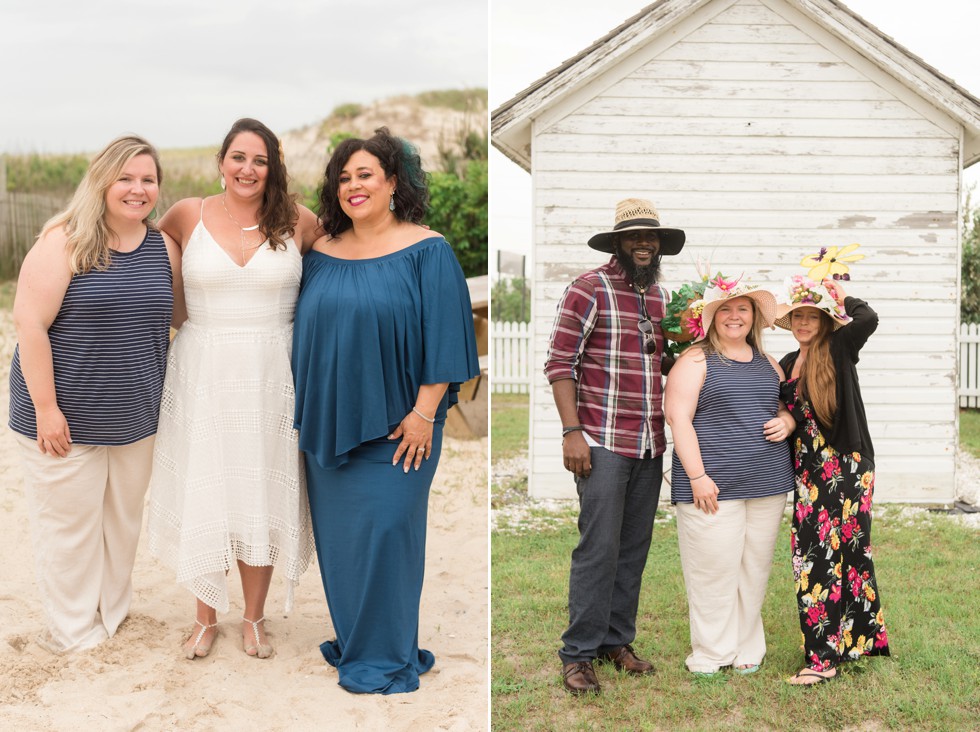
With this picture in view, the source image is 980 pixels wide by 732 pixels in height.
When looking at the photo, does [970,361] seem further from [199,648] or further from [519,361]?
[199,648]

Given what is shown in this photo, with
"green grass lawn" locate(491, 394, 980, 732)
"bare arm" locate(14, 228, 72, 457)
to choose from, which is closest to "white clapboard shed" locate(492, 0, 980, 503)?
"green grass lawn" locate(491, 394, 980, 732)

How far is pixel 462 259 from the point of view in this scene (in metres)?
12.0

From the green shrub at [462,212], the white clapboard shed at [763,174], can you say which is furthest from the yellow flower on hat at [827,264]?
the green shrub at [462,212]

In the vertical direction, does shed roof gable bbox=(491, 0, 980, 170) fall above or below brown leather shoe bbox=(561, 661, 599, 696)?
above

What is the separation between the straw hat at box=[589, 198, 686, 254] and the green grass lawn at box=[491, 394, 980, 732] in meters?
1.92

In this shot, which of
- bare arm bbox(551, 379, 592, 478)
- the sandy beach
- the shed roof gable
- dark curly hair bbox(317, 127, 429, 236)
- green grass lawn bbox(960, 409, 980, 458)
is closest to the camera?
the sandy beach

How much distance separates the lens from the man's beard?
4219 millimetres

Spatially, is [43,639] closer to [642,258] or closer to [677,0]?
[642,258]

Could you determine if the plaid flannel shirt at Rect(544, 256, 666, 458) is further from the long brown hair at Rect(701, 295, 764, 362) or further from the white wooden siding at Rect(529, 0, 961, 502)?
the white wooden siding at Rect(529, 0, 961, 502)

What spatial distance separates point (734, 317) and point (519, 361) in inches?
503

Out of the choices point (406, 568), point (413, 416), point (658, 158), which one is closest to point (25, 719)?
point (406, 568)

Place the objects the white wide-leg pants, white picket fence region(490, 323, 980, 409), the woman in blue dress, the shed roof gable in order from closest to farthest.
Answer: the woman in blue dress
the white wide-leg pants
the shed roof gable
white picket fence region(490, 323, 980, 409)

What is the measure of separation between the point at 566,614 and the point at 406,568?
1.51 metres

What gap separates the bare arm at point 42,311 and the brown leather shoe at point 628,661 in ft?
8.63
